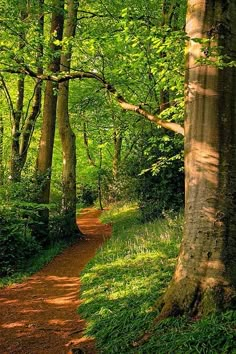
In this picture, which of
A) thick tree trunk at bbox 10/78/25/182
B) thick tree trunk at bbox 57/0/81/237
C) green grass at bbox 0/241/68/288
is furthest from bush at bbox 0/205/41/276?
thick tree trunk at bbox 57/0/81/237

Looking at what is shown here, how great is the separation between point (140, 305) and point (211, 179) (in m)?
2.17

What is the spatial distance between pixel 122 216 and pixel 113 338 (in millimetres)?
13109

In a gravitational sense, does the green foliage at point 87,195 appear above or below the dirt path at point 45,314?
above

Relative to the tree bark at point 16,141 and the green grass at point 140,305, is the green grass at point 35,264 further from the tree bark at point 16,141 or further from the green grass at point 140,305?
the tree bark at point 16,141

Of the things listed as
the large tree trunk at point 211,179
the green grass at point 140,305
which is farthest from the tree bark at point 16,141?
the large tree trunk at point 211,179

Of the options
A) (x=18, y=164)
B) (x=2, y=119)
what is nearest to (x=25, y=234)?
(x=18, y=164)

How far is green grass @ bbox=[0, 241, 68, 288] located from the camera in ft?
26.4

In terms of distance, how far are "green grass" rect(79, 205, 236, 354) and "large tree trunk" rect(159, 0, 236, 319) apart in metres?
0.28

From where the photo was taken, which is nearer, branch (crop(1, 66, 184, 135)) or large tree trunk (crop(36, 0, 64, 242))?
branch (crop(1, 66, 184, 135))

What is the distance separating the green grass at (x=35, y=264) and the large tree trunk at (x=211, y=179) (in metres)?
4.70

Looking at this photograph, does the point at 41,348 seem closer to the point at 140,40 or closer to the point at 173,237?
the point at 140,40

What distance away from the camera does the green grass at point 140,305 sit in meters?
3.72

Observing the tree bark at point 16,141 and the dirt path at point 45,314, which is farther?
the tree bark at point 16,141

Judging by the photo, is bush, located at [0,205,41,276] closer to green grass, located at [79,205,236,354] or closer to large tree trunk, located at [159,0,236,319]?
green grass, located at [79,205,236,354]
